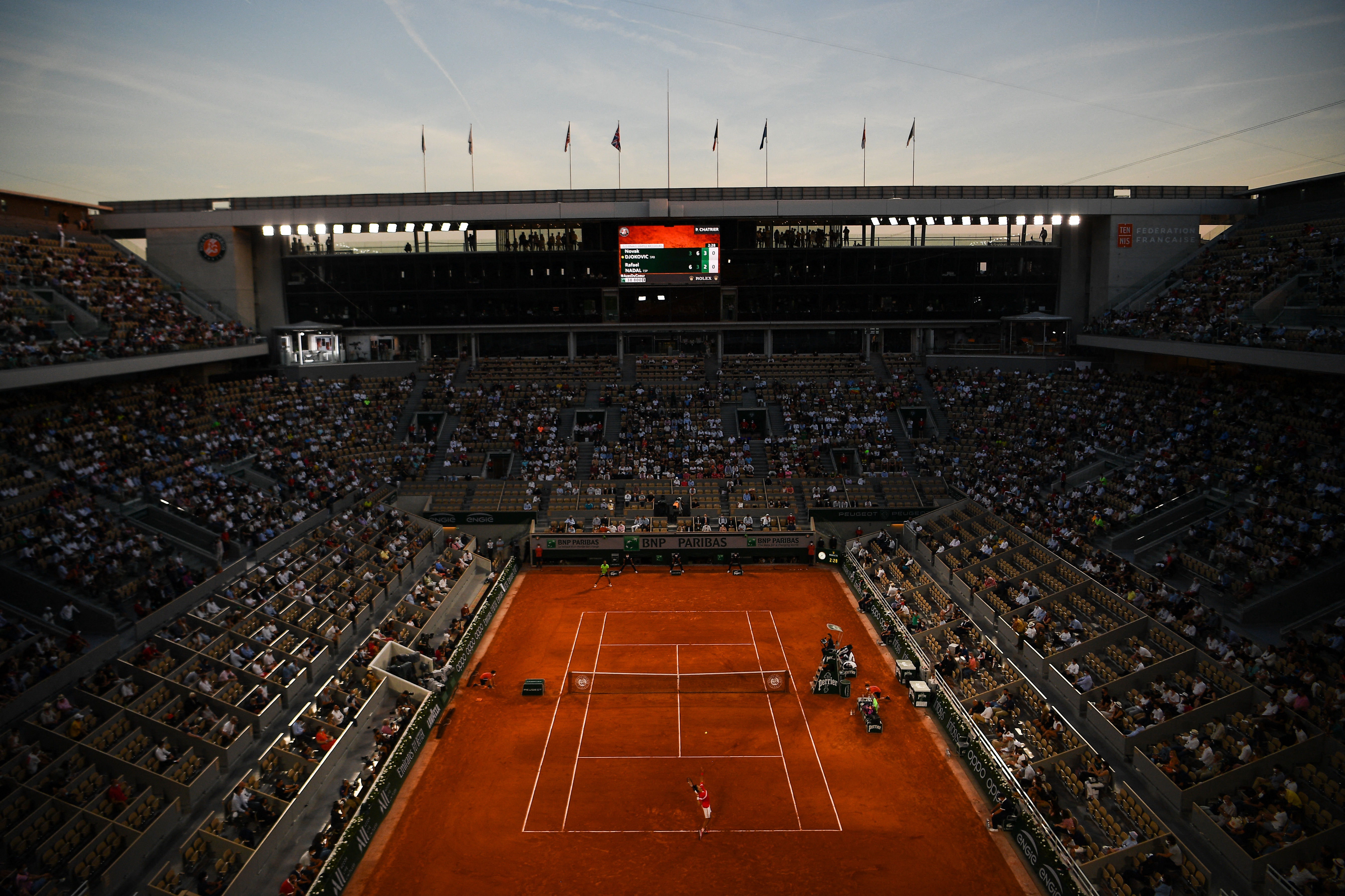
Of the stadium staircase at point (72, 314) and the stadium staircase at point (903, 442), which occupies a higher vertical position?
the stadium staircase at point (72, 314)

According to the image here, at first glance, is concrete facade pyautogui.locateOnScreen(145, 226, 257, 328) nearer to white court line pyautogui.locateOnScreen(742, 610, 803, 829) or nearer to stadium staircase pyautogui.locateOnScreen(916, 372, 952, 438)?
white court line pyautogui.locateOnScreen(742, 610, 803, 829)

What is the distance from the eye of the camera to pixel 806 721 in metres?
23.3

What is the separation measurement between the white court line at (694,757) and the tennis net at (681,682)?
12.3 ft

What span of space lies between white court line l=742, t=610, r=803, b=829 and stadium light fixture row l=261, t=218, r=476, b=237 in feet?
109

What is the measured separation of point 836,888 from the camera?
53.3ft

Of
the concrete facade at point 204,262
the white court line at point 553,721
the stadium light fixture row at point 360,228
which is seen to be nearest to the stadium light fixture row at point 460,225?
the stadium light fixture row at point 360,228

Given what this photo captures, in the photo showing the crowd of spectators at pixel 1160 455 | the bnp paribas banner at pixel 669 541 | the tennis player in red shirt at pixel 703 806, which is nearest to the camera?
the tennis player in red shirt at pixel 703 806

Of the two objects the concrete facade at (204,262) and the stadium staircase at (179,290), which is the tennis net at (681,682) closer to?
the stadium staircase at (179,290)

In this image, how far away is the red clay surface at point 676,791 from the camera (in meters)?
16.7

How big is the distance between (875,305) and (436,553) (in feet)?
108

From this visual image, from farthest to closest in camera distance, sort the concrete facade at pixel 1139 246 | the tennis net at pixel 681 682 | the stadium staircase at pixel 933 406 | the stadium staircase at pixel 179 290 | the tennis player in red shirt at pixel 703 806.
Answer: the concrete facade at pixel 1139 246 → the stadium staircase at pixel 179 290 → the stadium staircase at pixel 933 406 → the tennis net at pixel 681 682 → the tennis player in red shirt at pixel 703 806

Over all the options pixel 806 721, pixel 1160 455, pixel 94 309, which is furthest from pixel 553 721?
pixel 94 309

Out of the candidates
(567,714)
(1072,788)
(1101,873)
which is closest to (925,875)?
(1101,873)

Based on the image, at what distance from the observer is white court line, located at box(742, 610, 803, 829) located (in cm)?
1908
